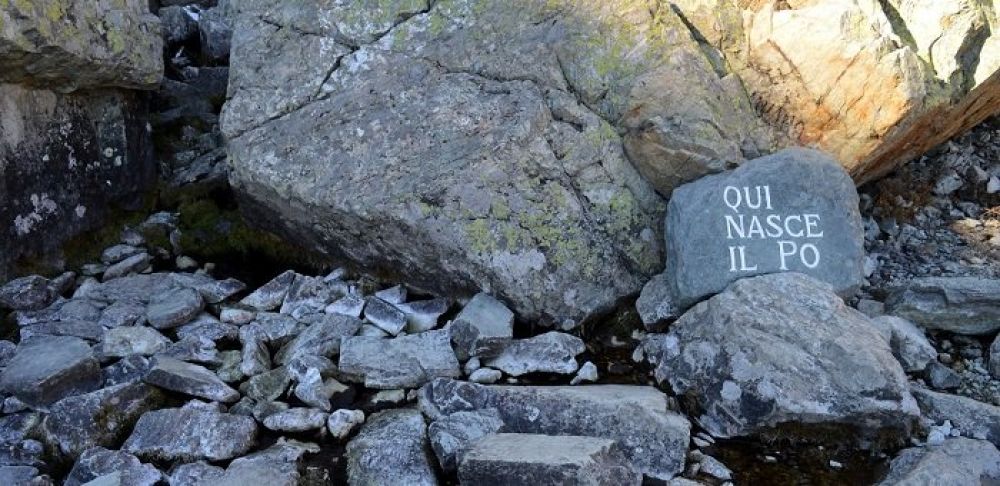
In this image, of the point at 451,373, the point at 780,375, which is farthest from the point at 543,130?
the point at 780,375

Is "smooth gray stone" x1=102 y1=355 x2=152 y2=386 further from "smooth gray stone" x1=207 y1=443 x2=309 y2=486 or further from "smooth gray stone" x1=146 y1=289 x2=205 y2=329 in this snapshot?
"smooth gray stone" x1=207 y1=443 x2=309 y2=486

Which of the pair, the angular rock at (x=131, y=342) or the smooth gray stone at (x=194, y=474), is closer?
→ the smooth gray stone at (x=194, y=474)

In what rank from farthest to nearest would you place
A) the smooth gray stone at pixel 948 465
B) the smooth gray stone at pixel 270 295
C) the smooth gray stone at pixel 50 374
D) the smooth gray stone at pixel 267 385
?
1. the smooth gray stone at pixel 270 295
2. the smooth gray stone at pixel 267 385
3. the smooth gray stone at pixel 50 374
4. the smooth gray stone at pixel 948 465

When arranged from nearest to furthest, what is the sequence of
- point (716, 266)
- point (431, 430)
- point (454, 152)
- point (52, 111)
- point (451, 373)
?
1. point (431, 430)
2. point (451, 373)
3. point (716, 266)
4. point (454, 152)
5. point (52, 111)

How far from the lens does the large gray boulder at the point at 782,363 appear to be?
4867mm

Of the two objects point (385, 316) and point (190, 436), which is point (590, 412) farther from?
point (190, 436)

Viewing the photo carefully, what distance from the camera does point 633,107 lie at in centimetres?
636

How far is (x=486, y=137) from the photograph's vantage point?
6.27m

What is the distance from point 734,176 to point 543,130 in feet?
4.47

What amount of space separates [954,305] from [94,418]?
536 cm

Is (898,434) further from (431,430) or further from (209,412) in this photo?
(209,412)

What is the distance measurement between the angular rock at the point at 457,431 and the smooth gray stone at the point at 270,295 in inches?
79.4

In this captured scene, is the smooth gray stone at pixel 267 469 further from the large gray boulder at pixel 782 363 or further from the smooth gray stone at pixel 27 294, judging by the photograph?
the smooth gray stone at pixel 27 294

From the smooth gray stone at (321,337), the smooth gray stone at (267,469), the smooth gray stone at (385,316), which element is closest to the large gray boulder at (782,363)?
the smooth gray stone at (385,316)
